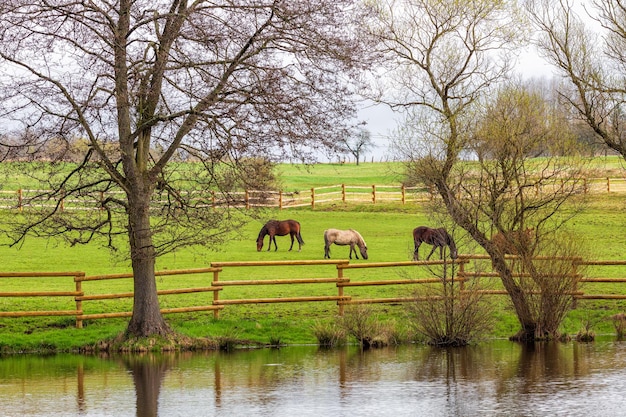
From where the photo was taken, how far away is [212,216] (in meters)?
19.3

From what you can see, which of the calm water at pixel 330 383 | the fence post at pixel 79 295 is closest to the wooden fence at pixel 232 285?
the fence post at pixel 79 295

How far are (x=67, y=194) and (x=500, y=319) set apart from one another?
33.5 ft

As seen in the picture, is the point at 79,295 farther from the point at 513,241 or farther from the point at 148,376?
the point at 513,241

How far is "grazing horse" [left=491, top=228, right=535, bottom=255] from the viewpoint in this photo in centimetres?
1955

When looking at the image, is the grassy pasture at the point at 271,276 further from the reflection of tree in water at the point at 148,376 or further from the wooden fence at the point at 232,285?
the reflection of tree in water at the point at 148,376

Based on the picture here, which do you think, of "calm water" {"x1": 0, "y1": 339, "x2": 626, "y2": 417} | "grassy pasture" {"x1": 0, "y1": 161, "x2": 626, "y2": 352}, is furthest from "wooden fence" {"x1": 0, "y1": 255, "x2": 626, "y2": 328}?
"calm water" {"x1": 0, "y1": 339, "x2": 626, "y2": 417}

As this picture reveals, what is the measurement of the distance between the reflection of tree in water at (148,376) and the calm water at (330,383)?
0.06ft

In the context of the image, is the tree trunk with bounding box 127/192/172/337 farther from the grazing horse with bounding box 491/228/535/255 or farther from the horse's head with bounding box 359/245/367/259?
the horse's head with bounding box 359/245/367/259

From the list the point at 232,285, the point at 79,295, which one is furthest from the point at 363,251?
the point at 79,295

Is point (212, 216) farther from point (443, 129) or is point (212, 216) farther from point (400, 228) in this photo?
point (400, 228)

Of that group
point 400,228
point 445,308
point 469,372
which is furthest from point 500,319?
point 400,228

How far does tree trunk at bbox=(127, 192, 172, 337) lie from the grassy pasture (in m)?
0.51

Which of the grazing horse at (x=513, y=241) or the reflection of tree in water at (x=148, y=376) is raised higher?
the grazing horse at (x=513, y=241)

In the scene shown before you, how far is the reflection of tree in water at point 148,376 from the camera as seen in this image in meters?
12.9
